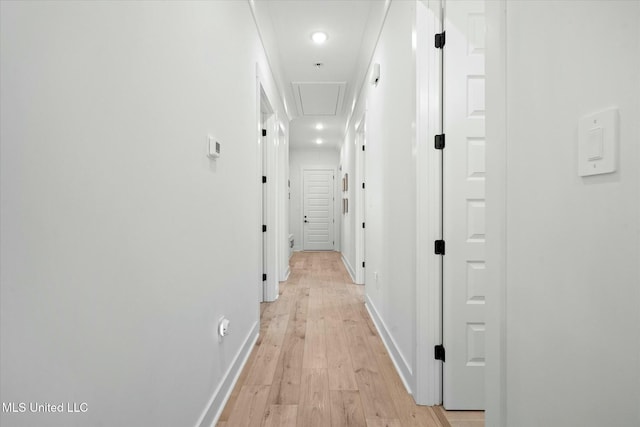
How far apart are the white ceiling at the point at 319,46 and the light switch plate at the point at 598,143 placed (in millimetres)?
2245

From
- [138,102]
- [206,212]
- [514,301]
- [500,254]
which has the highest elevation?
[138,102]

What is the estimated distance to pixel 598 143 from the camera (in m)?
0.62

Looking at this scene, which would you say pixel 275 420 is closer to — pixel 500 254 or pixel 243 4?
pixel 500 254

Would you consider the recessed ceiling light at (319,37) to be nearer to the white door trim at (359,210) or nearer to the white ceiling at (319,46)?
the white ceiling at (319,46)

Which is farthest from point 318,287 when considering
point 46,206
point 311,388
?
point 46,206

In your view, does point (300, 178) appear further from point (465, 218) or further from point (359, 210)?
point (465, 218)

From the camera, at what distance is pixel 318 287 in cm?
442

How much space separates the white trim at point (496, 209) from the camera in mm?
938

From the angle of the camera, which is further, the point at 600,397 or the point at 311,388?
the point at 311,388

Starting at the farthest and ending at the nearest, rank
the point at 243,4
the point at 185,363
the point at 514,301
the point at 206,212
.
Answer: the point at 243,4 < the point at 206,212 < the point at 185,363 < the point at 514,301

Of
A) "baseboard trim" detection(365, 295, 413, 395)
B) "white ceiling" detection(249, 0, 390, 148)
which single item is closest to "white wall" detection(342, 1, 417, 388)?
"baseboard trim" detection(365, 295, 413, 395)

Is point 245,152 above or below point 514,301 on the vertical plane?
above

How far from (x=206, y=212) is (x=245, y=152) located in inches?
35.4

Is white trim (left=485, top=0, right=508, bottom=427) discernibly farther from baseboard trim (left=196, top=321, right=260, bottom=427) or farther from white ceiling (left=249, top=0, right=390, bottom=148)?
white ceiling (left=249, top=0, right=390, bottom=148)
